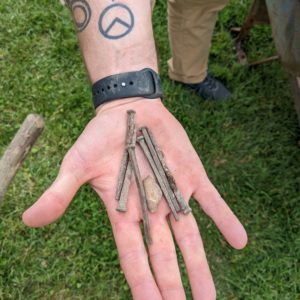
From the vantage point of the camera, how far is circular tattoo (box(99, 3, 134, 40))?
2.23 m

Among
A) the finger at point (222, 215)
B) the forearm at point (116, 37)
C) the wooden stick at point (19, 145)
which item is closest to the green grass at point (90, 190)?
the wooden stick at point (19, 145)

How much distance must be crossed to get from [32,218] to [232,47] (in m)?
2.62

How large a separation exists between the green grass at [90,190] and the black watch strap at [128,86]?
4.05ft

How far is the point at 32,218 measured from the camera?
1.83 metres

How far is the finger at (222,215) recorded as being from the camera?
1975 mm

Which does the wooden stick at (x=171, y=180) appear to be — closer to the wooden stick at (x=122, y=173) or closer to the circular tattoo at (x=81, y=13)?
the wooden stick at (x=122, y=173)

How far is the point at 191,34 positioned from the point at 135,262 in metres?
1.74

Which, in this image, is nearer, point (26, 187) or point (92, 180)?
point (92, 180)

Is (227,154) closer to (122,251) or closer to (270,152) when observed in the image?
(270,152)

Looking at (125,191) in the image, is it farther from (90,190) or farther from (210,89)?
(210,89)

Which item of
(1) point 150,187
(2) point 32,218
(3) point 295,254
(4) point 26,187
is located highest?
(2) point 32,218

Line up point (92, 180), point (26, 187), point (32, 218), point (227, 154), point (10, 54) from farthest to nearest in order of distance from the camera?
point (10, 54) → point (227, 154) → point (26, 187) → point (92, 180) → point (32, 218)

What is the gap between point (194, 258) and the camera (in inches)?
75.9

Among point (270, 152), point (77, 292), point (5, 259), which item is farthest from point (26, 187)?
point (270, 152)
